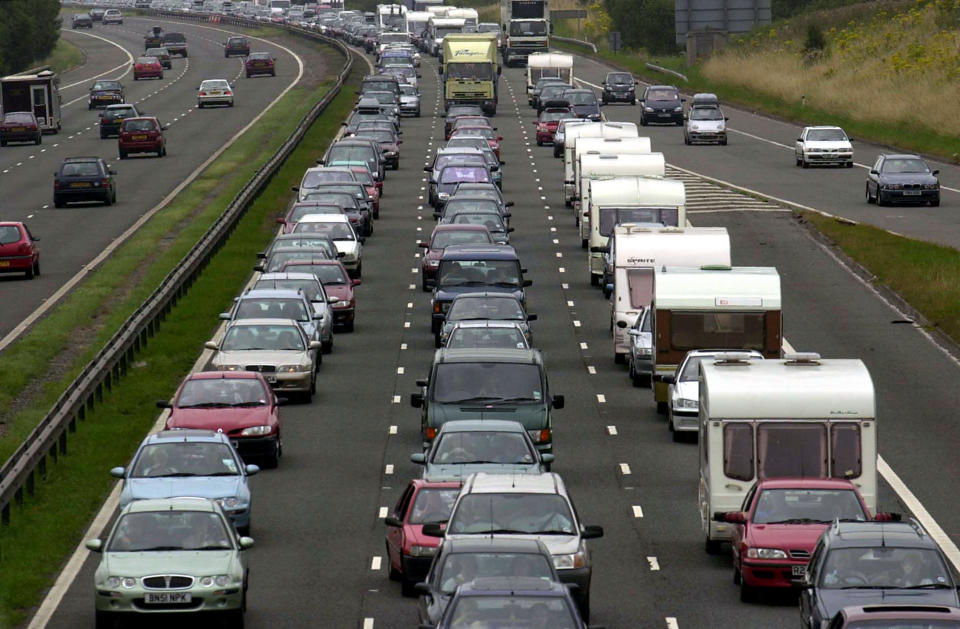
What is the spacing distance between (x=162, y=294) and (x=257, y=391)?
13.3 m

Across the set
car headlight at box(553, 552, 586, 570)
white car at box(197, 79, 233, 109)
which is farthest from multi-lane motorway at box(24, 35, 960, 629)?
white car at box(197, 79, 233, 109)

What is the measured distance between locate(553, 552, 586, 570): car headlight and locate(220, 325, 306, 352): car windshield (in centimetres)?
1524

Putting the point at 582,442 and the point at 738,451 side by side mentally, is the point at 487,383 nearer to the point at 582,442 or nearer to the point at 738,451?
the point at 582,442

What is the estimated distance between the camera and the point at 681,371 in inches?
1245

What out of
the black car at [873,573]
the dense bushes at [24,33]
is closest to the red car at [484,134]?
the black car at [873,573]

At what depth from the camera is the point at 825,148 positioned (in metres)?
72.8

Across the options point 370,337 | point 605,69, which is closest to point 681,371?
point 370,337

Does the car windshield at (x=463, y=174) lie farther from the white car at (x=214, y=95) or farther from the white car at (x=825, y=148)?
the white car at (x=214, y=95)

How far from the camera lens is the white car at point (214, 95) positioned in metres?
101

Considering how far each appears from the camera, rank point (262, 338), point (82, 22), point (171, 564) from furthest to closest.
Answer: point (82, 22) → point (262, 338) → point (171, 564)

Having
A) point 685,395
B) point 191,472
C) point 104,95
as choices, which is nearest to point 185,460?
point 191,472

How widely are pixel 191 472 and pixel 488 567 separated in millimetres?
7428

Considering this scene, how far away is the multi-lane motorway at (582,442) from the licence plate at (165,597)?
1.35 meters

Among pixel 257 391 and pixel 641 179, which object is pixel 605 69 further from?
pixel 257 391
